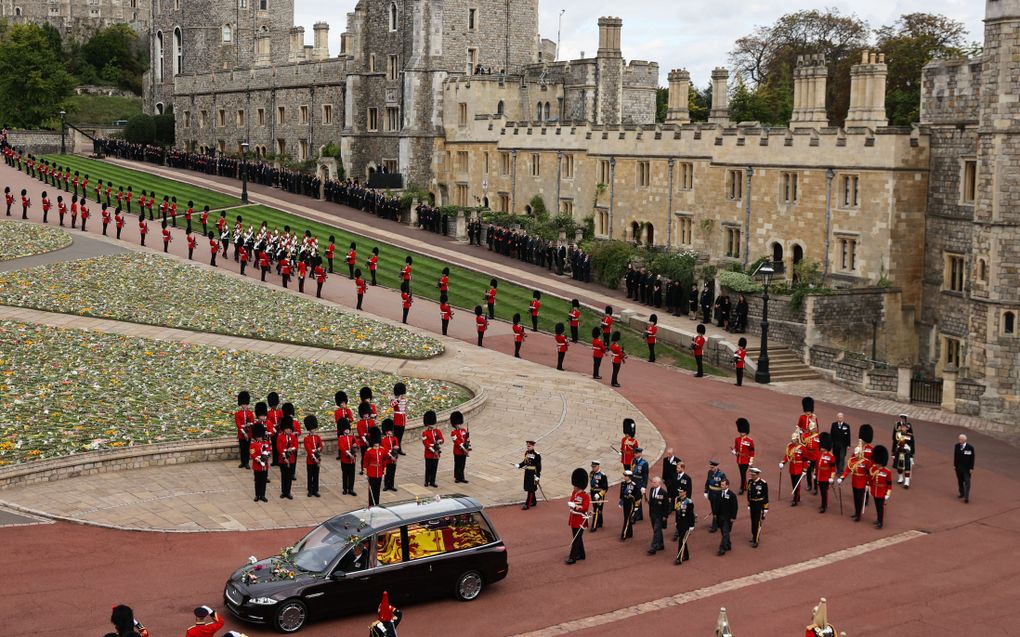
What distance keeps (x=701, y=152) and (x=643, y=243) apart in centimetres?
560

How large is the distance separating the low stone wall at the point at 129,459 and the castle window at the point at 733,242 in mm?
27075

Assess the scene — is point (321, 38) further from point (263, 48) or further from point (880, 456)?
point (880, 456)

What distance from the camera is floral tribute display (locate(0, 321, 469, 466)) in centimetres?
2316

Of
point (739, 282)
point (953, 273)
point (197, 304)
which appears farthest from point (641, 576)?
point (953, 273)

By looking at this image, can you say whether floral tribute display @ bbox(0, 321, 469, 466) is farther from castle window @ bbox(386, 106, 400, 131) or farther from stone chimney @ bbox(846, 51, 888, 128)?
castle window @ bbox(386, 106, 400, 131)

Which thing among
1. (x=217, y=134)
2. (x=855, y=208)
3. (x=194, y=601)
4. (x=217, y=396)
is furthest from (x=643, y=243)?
(x=217, y=134)

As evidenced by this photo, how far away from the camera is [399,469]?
24.1m

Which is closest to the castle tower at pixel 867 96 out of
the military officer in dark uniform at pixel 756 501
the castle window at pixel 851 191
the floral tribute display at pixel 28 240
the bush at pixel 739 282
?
the castle window at pixel 851 191

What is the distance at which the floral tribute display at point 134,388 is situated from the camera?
23.2m

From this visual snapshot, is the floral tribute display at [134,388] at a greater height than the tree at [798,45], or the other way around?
the tree at [798,45]

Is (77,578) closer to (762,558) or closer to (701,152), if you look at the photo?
(762,558)

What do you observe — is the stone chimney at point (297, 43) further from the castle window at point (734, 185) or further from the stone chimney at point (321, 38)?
the castle window at point (734, 185)

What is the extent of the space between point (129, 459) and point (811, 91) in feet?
116

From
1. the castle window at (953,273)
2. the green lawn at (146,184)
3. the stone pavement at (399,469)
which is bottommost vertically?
the stone pavement at (399,469)
